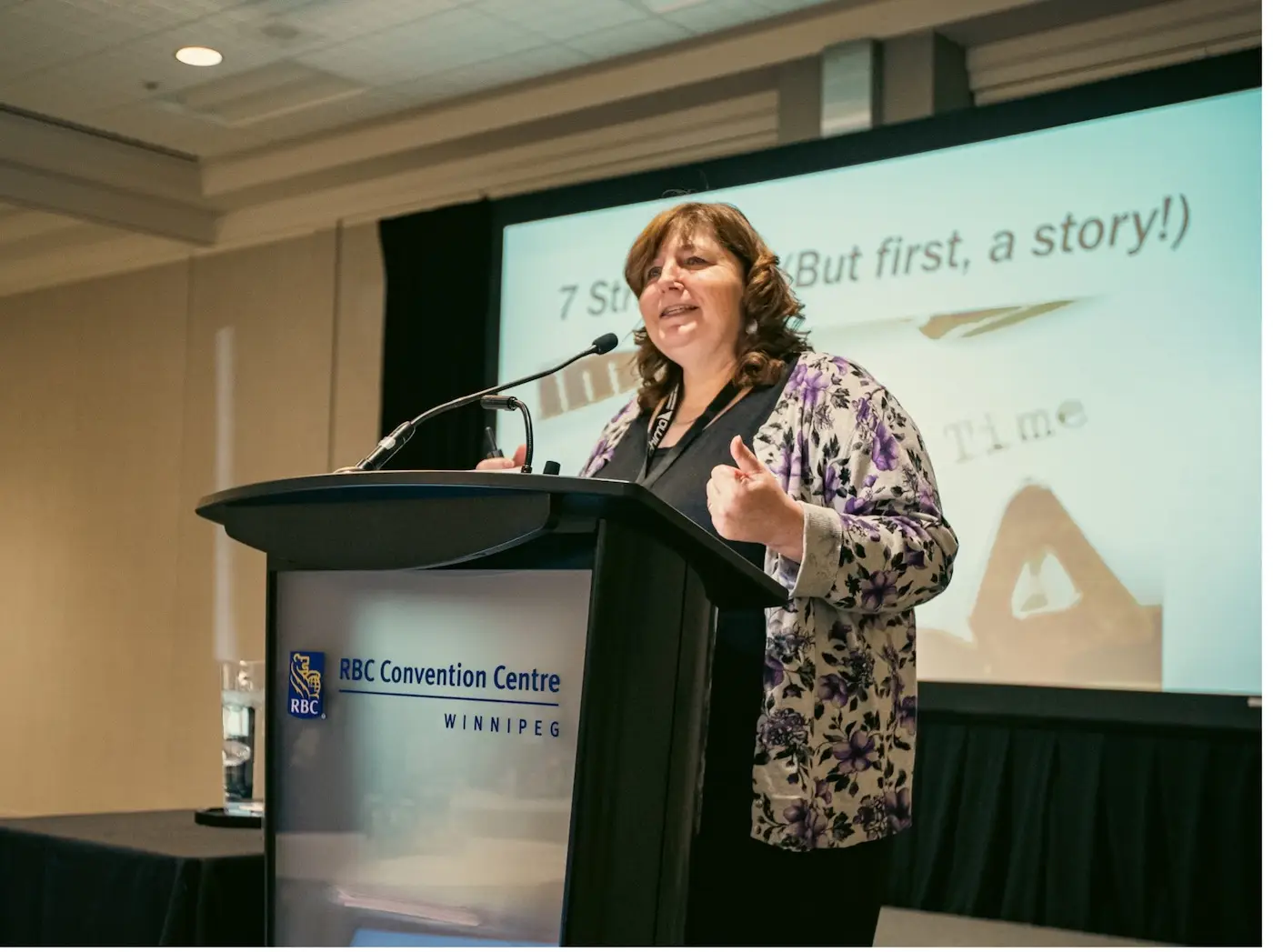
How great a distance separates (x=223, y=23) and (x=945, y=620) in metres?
3.42

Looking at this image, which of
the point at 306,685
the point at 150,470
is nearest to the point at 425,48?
the point at 150,470

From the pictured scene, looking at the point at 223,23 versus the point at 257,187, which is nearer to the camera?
the point at 223,23

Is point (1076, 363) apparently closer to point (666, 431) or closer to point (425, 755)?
point (666, 431)

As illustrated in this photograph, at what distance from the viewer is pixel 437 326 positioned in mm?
6293

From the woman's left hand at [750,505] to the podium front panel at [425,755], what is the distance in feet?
0.66

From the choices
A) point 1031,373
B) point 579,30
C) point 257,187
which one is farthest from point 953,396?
point 257,187

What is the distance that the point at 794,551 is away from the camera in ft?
4.58

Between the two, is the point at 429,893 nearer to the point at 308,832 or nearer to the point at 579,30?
the point at 308,832

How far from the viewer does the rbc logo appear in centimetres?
133

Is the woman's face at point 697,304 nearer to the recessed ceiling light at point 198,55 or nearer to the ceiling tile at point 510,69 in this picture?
the ceiling tile at point 510,69

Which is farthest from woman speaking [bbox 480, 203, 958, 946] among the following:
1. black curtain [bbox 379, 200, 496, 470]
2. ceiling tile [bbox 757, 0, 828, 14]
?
black curtain [bbox 379, 200, 496, 470]

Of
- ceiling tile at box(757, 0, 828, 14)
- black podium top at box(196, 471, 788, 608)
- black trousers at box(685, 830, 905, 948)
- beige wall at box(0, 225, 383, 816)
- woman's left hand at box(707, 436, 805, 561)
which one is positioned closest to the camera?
black podium top at box(196, 471, 788, 608)

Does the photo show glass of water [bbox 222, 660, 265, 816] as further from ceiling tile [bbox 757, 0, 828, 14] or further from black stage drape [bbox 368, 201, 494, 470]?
black stage drape [bbox 368, 201, 494, 470]

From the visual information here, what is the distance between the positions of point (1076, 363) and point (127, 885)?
11.4 ft
